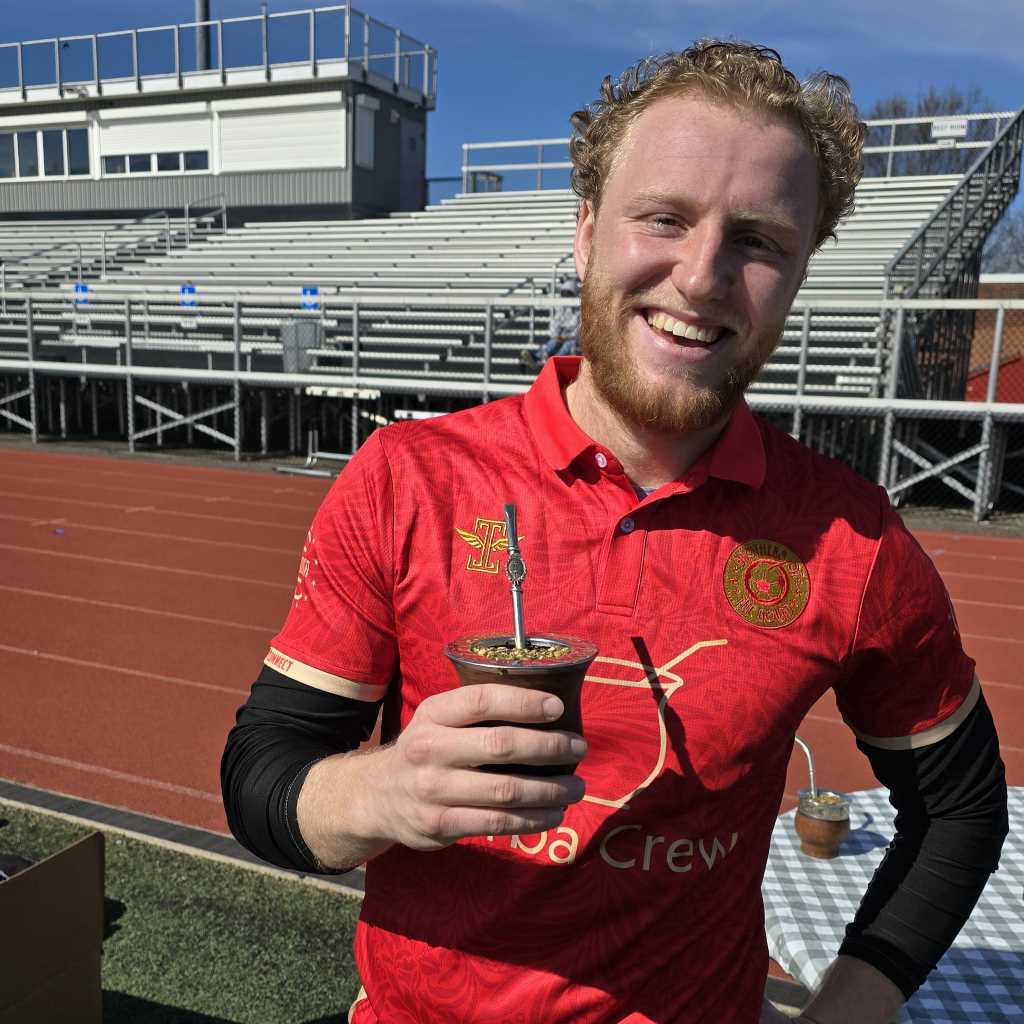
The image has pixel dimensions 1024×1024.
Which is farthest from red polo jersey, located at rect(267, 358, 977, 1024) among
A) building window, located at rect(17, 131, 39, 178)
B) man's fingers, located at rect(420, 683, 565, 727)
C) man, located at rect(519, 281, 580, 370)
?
building window, located at rect(17, 131, 39, 178)

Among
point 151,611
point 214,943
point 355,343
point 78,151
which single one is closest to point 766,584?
point 214,943

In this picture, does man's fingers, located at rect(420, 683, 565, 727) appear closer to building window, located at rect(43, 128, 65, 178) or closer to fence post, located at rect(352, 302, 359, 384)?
fence post, located at rect(352, 302, 359, 384)

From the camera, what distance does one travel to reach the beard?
4.58ft

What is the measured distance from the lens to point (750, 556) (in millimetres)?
1398

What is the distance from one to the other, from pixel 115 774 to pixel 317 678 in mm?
3370

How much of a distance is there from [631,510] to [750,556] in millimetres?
181

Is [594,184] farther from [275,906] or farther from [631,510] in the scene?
[275,906]

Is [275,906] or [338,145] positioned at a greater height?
[338,145]

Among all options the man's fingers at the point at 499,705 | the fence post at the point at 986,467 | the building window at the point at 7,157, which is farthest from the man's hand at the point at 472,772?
the building window at the point at 7,157

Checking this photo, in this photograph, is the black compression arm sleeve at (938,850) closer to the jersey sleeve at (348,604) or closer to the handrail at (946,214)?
the jersey sleeve at (348,604)

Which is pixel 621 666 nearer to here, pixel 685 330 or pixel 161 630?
pixel 685 330

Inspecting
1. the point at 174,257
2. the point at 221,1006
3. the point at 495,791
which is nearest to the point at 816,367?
the point at 221,1006

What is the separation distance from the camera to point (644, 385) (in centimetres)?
140

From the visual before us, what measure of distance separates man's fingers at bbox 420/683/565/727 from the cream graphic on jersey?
1.10 ft
